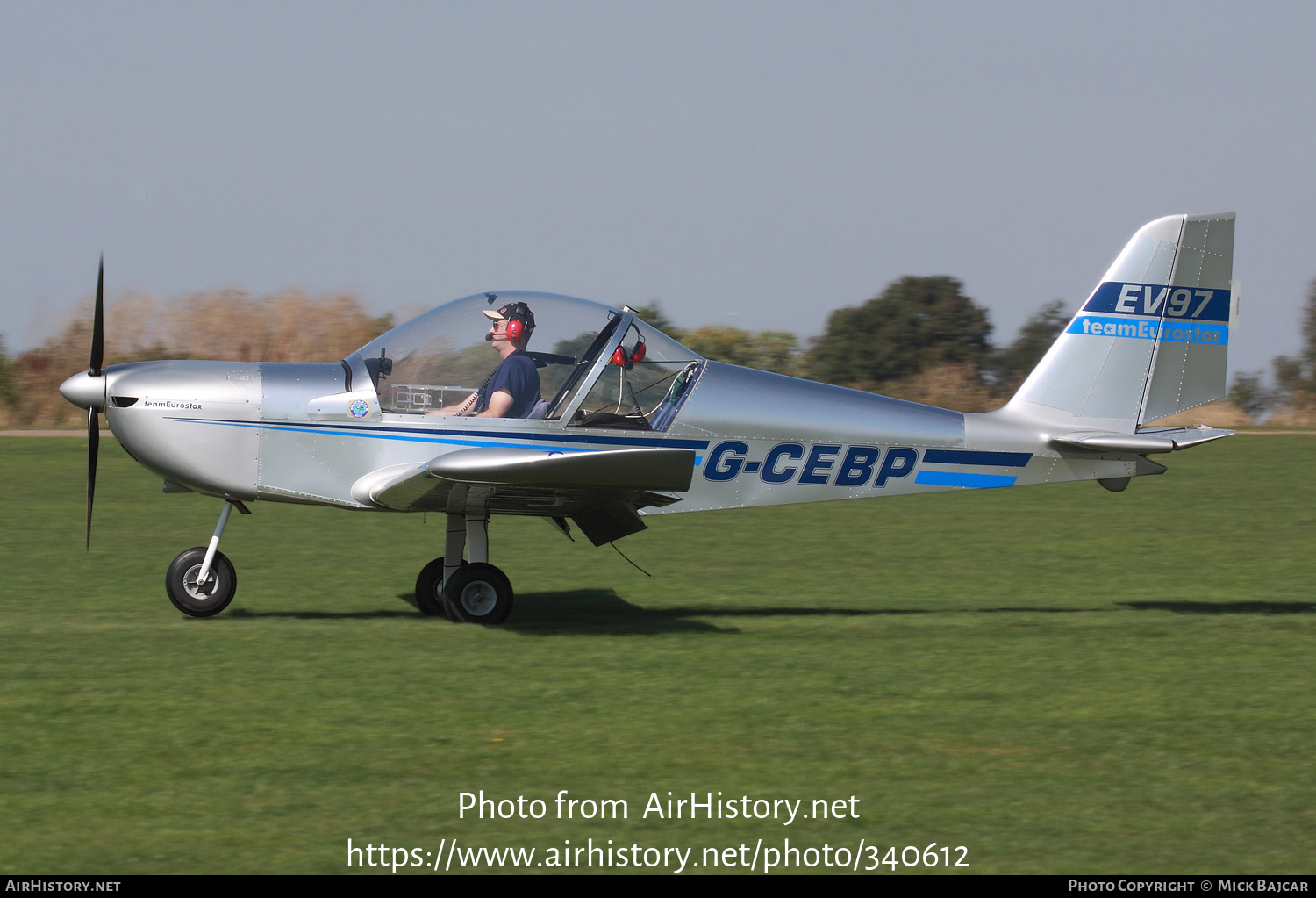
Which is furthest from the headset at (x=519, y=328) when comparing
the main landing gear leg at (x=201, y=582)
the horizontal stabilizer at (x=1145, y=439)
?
the horizontal stabilizer at (x=1145, y=439)

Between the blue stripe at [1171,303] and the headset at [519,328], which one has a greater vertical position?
the blue stripe at [1171,303]

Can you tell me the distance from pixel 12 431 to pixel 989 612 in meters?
20.5

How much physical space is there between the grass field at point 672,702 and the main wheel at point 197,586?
143 millimetres

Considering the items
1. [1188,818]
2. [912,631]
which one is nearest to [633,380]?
[912,631]

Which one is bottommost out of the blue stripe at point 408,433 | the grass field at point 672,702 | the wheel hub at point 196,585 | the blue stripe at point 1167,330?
the grass field at point 672,702

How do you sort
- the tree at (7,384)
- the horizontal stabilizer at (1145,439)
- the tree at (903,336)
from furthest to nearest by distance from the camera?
the tree at (903,336) → the tree at (7,384) → the horizontal stabilizer at (1145,439)

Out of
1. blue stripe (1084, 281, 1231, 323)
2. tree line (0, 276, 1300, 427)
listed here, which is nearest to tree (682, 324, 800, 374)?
tree line (0, 276, 1300, 427)

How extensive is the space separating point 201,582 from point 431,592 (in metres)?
1.56

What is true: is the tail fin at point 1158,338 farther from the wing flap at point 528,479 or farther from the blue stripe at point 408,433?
the blue stripe at point 408,433

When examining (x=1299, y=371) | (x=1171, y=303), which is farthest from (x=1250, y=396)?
(x=1171, y=303)

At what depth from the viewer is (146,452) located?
8547 mm

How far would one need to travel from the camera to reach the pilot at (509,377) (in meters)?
8.72

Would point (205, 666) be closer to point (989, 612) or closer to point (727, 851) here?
point (727, 851)

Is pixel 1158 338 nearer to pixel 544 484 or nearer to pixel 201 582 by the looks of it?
pixel 544 484
